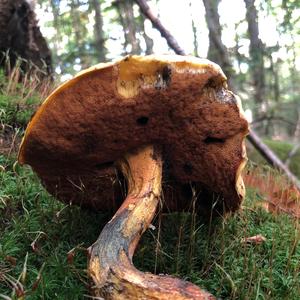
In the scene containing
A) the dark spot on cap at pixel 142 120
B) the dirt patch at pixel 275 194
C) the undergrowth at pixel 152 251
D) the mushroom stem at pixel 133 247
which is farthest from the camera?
the dirt patch at pixel 275 194

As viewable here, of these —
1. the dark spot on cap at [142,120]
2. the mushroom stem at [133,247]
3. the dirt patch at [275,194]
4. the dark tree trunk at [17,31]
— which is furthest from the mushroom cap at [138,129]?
the dark tree trunk at [17,31]

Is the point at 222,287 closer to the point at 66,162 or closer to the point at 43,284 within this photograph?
the point at 43,284

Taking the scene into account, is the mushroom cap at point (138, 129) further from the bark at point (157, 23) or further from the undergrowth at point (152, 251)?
the bark at point (157, 23)

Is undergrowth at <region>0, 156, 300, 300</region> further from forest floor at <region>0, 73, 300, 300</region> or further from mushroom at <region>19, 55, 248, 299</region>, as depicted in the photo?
mushroom at <region>19, 55, 248, 299</region>

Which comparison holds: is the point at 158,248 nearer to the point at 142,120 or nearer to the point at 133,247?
the point at 133,247

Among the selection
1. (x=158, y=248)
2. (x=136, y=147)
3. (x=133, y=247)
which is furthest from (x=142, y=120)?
(x=158, y=248)

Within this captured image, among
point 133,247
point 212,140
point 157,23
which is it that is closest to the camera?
point 133,247

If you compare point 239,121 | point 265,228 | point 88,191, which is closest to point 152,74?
point 239,121
